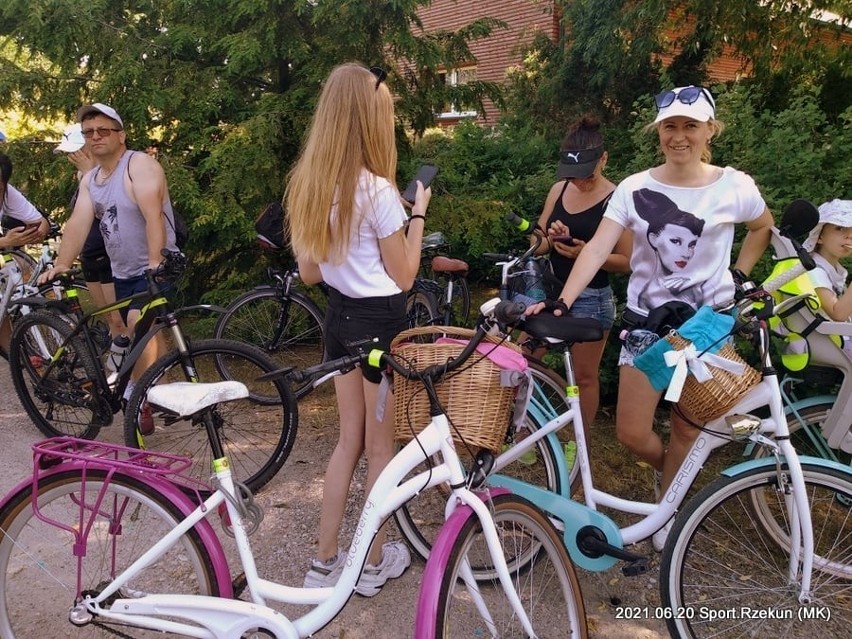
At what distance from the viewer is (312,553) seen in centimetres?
308

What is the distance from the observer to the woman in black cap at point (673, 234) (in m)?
2.43

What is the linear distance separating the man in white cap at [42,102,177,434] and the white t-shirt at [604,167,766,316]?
2.61m

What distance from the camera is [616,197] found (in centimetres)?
263

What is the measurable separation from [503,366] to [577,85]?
19.9 feet

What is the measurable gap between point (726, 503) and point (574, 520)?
61 cm

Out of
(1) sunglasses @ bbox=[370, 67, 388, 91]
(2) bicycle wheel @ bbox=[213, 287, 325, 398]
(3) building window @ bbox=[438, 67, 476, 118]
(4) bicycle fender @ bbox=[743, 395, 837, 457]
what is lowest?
(4) bicycle fender @ bbox=[743, 395, 837, 457]

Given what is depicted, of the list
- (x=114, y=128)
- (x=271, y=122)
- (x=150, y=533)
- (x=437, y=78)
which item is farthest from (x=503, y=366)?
(x=437, y=78)

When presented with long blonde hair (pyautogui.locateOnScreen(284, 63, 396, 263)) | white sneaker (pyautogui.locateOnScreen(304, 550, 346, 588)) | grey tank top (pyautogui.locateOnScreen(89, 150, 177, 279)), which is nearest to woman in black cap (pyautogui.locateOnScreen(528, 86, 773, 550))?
long blonde hair (pyautogui.locateOnScreen(284, 63, 396, 263))

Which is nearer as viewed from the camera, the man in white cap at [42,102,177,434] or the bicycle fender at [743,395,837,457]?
the bicycle fender at [743,395,837,457]

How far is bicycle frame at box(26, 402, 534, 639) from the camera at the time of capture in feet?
6.59

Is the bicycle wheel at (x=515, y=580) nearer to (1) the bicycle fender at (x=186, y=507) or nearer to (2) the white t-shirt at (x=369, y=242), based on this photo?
(1) the bicycle fender at (x=186, y=507)

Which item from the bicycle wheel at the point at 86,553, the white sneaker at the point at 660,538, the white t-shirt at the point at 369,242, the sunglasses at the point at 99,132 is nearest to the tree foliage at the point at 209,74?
the sunglasses at the point at 99,132

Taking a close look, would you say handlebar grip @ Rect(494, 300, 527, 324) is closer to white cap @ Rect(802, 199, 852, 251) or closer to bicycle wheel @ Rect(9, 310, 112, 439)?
white cap @ Rect(802, 199, 852, 251)

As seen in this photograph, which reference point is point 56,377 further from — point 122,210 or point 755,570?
point 755,570
